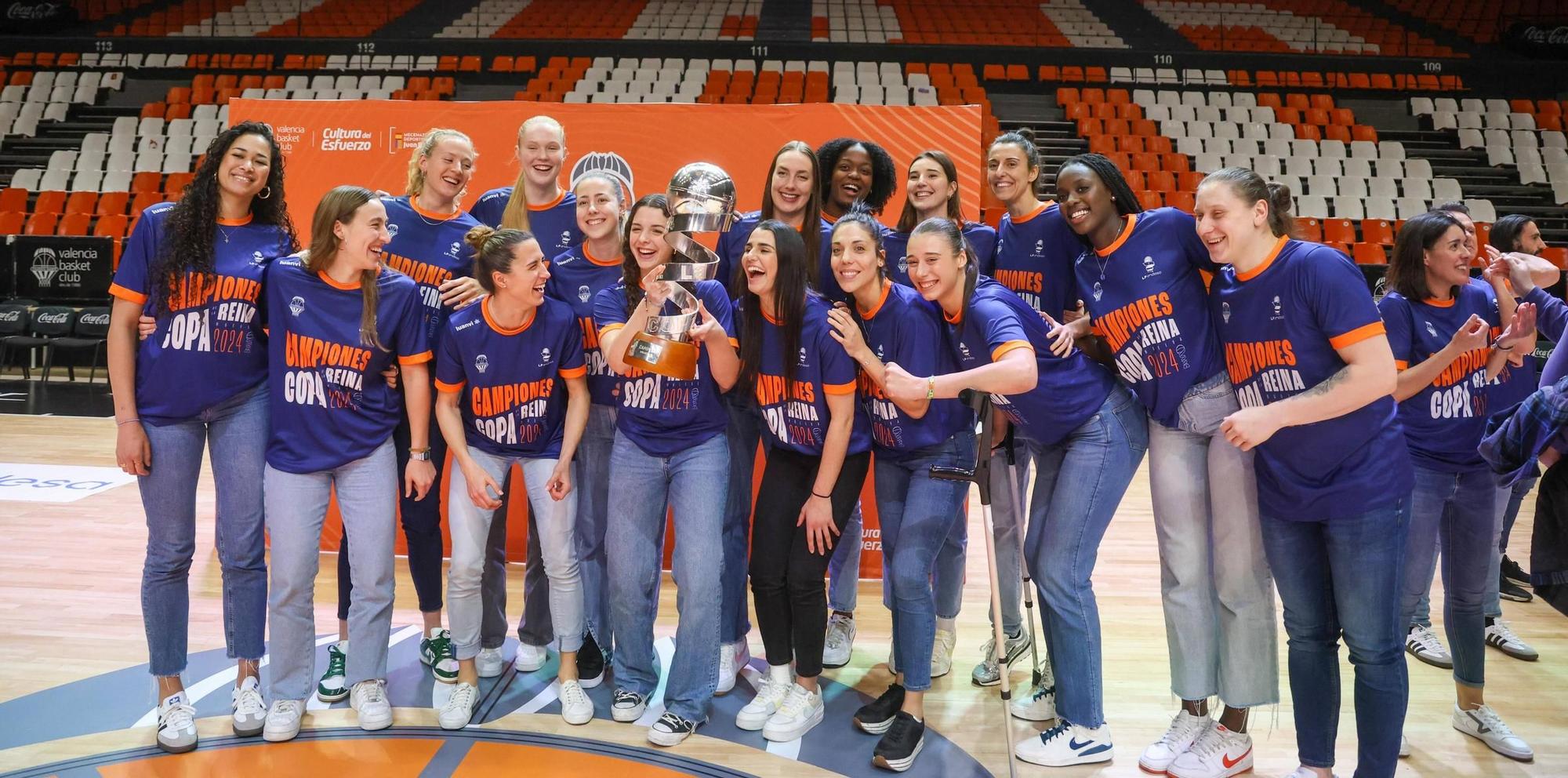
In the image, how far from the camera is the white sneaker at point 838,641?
3.74 metres

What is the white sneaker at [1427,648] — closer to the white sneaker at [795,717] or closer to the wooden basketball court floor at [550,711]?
the wooden basketball court floor at [550,711]

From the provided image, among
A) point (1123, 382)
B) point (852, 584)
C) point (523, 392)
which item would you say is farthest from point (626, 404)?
point (1123, 382)

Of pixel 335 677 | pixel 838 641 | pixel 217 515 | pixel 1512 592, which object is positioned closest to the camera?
pixel 217 515

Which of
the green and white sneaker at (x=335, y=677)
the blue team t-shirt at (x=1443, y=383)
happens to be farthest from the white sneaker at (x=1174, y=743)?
the green and white sneaker at (x=335, y=677)

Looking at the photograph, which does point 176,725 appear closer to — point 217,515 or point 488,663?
point 217,515

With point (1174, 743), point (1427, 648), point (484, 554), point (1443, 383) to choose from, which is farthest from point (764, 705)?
point (1427, 648)

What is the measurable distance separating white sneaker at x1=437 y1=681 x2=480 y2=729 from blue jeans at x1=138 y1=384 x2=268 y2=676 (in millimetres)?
576

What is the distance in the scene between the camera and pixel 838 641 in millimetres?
3787

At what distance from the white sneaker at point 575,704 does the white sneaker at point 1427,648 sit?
2.98 meters

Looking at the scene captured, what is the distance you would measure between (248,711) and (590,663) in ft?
3.40

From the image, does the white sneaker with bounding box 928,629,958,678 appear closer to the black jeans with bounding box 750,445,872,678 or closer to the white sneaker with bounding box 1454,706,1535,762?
the black jeans with bounding box 750,445,872,678

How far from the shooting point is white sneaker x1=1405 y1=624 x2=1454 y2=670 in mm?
3822

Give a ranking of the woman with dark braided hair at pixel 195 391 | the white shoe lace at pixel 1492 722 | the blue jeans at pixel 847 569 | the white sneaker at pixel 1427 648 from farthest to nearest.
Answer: the white sneaker at pixel 1427 648
the blue jeans at pixel 847 569
the white shoe lace at pixel 1492 722
the woman with dark braided hair at pixel 195 391

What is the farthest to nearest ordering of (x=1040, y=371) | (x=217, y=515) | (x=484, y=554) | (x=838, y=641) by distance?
(x=838, y=641) → (x=484, y=554) → (x=217, y=515) → (x=1040, y=371)
